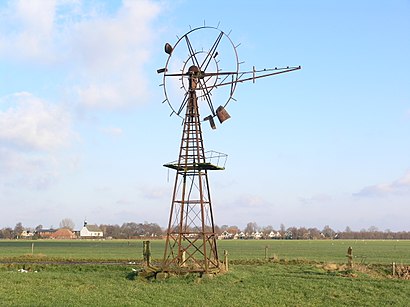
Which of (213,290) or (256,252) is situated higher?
(256,252)

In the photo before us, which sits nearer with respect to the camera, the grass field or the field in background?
the grass field

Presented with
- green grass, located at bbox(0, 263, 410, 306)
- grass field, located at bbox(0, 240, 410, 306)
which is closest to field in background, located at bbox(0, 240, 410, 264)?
grass field, located at bbox(0, 240, 410, 306)

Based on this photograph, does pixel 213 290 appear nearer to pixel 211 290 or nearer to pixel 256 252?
pixel 211 290

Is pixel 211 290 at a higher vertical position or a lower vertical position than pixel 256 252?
lower

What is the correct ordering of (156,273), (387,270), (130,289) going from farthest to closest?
(387,270) < (156,273) < (130,289)

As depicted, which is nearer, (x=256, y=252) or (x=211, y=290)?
(x=211, y=290)

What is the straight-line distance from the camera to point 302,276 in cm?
3238

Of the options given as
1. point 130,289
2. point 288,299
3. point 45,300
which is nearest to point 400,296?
point 288,299

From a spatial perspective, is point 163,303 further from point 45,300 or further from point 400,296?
point 400,296

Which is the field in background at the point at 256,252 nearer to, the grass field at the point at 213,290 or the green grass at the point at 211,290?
the grass field at the point at 213,290

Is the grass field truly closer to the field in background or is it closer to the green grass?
the green grass

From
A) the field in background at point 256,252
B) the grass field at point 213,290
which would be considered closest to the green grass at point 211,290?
the grass field at point 213,290

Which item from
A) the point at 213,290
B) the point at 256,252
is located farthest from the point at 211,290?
the point at 256,252

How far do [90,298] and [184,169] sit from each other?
10.4 meters
